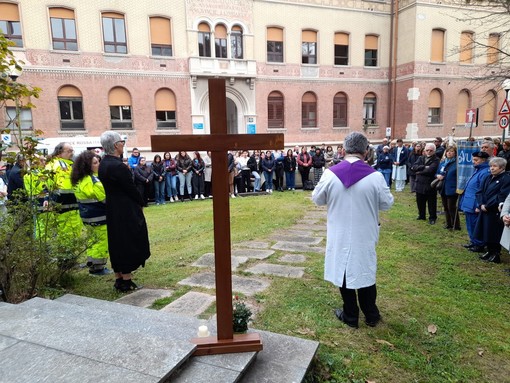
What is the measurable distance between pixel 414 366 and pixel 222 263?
1.81m

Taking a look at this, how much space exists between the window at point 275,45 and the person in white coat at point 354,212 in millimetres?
21471

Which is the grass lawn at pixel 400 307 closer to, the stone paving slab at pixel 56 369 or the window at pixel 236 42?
the stone paving slab at pixel 56 369

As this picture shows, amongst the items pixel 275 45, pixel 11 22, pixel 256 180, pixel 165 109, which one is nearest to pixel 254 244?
pixel 256 180

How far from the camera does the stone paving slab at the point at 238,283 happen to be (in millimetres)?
4227

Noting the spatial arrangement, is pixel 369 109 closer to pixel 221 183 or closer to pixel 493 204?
pixel 493 204

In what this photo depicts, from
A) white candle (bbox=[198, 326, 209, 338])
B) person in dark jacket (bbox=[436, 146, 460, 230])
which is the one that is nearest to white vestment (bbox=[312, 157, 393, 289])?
white candle (bbox=[198, 326, 209, 338])

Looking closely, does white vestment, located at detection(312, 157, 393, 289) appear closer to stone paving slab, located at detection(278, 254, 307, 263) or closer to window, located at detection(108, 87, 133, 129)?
stone paving slab, located at detection(278, 254, 307, 263)

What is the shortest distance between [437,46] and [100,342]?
28.3 meters

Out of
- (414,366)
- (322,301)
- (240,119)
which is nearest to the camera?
(414,366)

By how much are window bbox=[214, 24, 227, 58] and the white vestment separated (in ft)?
67.9

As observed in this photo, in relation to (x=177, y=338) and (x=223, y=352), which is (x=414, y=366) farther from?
(x=177, y=338)

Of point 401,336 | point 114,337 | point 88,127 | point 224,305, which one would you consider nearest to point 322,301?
point 401,336

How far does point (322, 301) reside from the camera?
155 inches

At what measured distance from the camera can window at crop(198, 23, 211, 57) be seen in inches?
844
